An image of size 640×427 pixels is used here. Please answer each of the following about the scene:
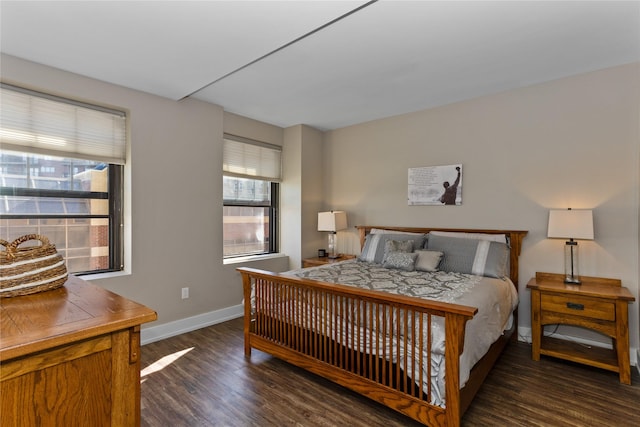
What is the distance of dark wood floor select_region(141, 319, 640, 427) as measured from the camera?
1.97m

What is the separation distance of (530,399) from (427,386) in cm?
94

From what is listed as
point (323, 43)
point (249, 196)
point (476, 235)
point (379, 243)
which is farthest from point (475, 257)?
point (249, 196)

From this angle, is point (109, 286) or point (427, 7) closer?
point (427, 7)

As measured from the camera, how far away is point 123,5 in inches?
72.6

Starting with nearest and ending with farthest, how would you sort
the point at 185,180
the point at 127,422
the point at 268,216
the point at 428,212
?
the point at 127,422, the point at 185,180, the point at 428,212, the point at 268,216

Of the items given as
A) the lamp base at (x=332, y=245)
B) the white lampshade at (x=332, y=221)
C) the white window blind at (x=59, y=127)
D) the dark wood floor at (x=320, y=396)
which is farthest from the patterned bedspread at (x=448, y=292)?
the white window blind at (x=59, y=127)

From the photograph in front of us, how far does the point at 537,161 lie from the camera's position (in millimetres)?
3119

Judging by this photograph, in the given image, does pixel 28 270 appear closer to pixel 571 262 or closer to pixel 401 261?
pixel 401 261

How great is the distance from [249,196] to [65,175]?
199 centimetres

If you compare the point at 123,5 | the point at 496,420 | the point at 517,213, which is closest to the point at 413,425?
the point at 496,420

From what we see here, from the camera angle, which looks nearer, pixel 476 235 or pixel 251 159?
pixel 476 235

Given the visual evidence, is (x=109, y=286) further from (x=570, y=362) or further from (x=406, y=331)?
(x=570, y=362)

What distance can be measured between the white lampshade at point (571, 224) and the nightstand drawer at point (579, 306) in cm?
50

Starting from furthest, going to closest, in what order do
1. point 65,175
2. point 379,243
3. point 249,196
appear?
point 249,196, point 379,243, point 65,175
